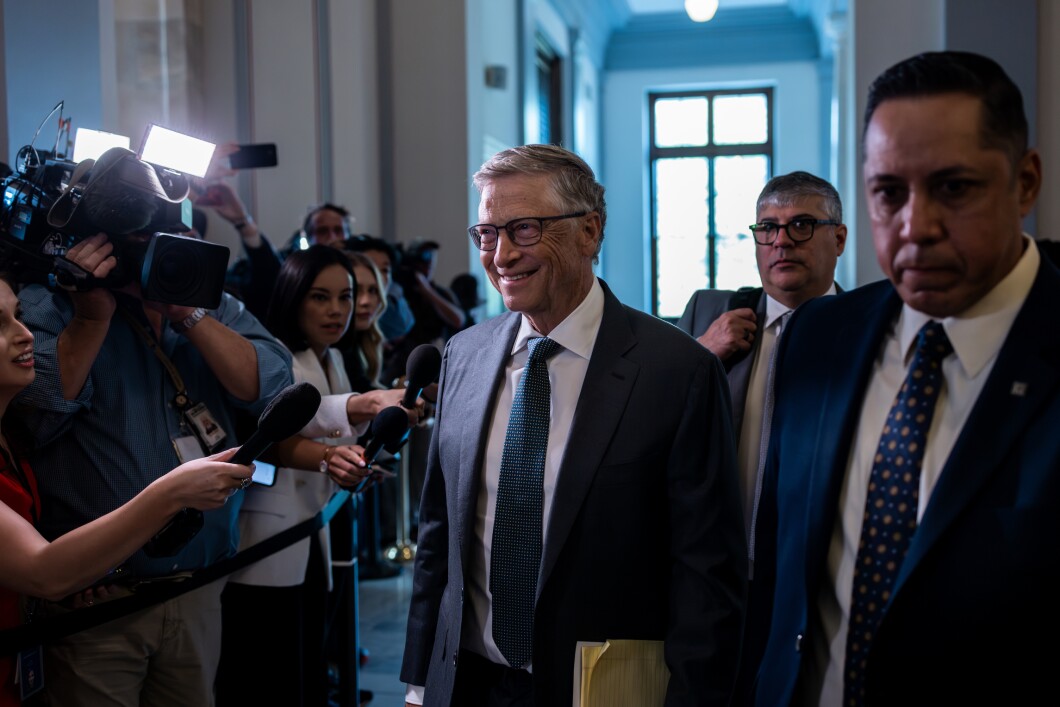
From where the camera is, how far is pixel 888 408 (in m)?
1.38

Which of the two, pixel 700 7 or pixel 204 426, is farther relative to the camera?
pixel 700 7

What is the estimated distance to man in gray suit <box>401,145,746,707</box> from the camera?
1.73 m

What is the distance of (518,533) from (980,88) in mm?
1033

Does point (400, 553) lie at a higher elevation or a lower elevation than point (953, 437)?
lower

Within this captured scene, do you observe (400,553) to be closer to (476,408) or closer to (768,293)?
(768,293)

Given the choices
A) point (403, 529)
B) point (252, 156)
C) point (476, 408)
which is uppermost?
point (252, 156)

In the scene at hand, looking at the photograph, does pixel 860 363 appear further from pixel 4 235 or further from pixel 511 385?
pixel 4 235

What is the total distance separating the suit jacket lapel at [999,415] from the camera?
120cm

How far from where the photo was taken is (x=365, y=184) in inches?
257

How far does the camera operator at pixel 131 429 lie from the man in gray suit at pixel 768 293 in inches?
43.7

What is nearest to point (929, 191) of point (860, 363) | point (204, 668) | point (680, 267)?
point (860, 363)

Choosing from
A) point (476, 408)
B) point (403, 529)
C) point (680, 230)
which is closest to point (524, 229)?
point (476, 408)

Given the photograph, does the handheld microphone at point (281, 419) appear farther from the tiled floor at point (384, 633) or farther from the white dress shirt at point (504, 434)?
the tiled floor at point (384, 633)

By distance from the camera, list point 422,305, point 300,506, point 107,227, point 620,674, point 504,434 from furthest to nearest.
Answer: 1. point 422,305
2. point 300,506
3. point 107,227
4. point 504,434
5. point 620,674
